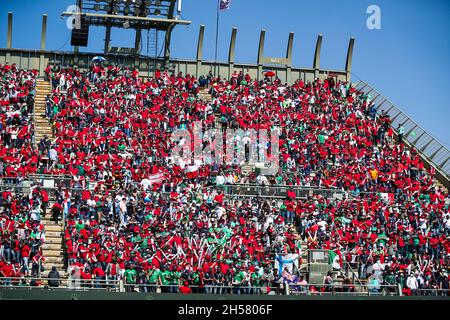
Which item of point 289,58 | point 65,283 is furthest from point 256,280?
point 289,58

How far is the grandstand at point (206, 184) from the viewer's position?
26297 mm

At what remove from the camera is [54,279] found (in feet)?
75.4

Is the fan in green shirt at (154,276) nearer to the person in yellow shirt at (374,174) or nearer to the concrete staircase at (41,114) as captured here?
the concrete staircase at (41,114)

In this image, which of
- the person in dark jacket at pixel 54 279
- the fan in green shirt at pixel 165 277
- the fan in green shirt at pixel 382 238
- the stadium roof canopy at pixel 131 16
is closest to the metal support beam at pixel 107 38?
the stadium roof canopy at pixel 131 16

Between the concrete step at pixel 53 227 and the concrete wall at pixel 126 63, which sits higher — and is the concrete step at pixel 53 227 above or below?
below

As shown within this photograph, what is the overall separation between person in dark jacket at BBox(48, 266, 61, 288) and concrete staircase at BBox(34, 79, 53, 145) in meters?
9.97

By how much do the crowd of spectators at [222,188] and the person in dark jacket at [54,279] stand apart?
1.75ft

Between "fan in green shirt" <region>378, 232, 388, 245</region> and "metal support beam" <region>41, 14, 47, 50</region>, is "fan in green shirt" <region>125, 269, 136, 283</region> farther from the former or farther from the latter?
"metal support beam" <region>41, 14, 47, 50</region>

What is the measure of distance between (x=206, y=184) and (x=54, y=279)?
1060cm

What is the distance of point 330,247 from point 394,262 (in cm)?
226

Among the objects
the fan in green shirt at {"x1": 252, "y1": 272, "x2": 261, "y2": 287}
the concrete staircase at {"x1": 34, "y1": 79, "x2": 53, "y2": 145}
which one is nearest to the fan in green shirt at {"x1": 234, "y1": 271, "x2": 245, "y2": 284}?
the fan in green shirt at {"x1": 252, "y1": 272, "x2": 261, "y2": 287}

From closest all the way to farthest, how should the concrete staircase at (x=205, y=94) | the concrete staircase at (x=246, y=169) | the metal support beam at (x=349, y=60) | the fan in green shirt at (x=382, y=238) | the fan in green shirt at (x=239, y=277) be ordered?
the fan in green shirt at (x=239, y=277)
the fan in green shirt at (x=382, y=238)
the concrete staircase at (x=246, y=169)
the concrete staircase at (x=205, y=94)
the metal support beam at (x=349, y=60)

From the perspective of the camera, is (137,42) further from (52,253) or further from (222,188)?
(52,253)

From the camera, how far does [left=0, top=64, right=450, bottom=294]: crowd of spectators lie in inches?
1057
